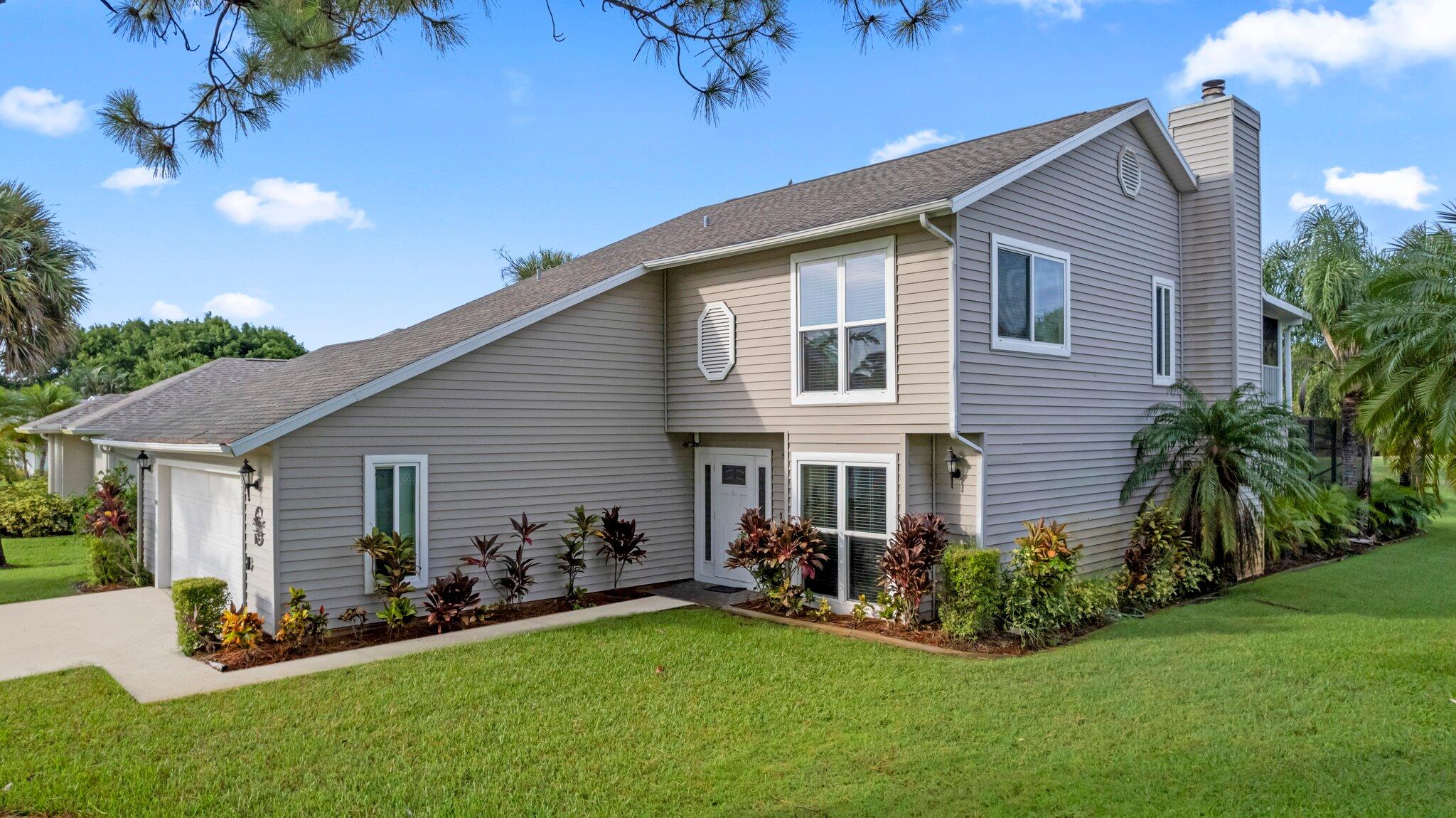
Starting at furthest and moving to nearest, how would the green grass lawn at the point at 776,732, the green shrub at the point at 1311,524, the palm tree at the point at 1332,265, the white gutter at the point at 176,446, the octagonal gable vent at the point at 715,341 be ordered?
the palm tree at the point at 1332,265
the green shrub at the point at 1311,524
the octagonal gable vent at the point at 715,341
the white gutter at the point at 176,446
the green grass lawn at the point at 776,732

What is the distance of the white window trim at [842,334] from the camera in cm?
952

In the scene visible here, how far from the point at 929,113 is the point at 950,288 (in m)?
7.04

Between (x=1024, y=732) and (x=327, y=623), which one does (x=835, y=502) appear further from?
(x=327, y=623)

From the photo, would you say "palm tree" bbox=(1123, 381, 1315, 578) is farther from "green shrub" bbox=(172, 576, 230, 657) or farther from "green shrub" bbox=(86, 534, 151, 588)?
"green shrub" bbox=(86, 534, 151, 588)

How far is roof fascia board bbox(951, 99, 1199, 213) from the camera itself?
8930mm

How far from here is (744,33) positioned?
5.93 metres

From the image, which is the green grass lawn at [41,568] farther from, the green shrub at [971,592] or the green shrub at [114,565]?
the green shrub at [971,592]

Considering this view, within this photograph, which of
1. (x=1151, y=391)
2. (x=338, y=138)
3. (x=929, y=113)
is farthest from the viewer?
(x=338, y=138)

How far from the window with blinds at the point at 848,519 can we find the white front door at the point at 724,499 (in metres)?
1.03

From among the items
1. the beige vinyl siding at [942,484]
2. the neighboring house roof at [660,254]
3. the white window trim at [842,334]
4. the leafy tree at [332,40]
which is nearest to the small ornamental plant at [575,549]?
the neighboring house roof at [660,254]

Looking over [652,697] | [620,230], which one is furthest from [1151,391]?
[620,230]

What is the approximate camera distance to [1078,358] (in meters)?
10.7

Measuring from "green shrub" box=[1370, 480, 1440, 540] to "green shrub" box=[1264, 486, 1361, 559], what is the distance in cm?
91

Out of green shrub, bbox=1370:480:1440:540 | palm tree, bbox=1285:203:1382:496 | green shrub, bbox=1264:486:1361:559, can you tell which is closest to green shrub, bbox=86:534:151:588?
green shrub, bbox=1264:486:1361:559
